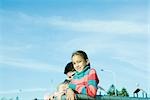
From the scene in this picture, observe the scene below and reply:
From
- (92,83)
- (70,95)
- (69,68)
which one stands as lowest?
(70,95)

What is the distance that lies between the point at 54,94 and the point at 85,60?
66cm

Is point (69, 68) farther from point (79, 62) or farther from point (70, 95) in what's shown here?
point (70, 95)

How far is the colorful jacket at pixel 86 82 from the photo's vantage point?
194 inches

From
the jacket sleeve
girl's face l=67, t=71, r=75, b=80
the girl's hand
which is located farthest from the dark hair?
the girl's hand

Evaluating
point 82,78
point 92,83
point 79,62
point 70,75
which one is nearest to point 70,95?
point 92,83

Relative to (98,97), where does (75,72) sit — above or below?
above

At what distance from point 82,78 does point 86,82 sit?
126 mm

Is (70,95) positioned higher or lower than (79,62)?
lower

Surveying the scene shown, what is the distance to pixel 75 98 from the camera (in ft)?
15.0

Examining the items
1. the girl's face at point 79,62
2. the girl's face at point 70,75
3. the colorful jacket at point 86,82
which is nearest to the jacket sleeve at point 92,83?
the colorful jacket at point 86,82

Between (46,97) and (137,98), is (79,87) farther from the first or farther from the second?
(137,98)

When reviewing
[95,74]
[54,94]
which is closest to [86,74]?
[95,74]

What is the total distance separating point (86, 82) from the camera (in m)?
5.10

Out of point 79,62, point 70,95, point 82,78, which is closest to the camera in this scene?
point 70,95
